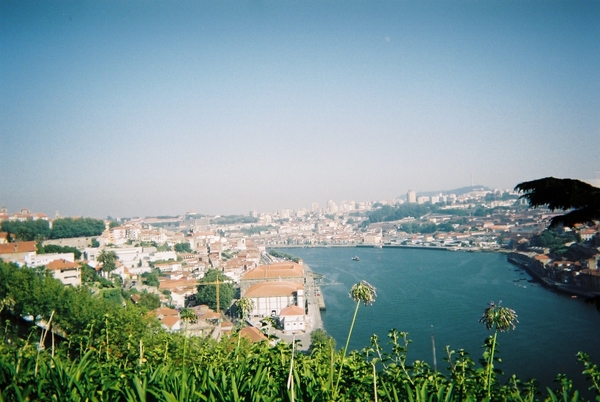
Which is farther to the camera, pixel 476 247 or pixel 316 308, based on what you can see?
pixel 476 247

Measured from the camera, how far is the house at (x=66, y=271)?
8.35 metres

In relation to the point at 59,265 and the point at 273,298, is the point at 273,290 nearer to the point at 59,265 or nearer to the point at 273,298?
the point at 273,298

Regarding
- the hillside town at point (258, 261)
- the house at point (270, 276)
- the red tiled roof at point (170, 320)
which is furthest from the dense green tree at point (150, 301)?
the house at point (270, 276)

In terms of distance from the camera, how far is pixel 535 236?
14492 millimetres

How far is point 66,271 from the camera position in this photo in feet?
28.2

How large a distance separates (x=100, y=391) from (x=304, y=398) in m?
0.44

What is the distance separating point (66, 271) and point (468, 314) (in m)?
8.03

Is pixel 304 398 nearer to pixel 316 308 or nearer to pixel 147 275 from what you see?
pixel 316 308

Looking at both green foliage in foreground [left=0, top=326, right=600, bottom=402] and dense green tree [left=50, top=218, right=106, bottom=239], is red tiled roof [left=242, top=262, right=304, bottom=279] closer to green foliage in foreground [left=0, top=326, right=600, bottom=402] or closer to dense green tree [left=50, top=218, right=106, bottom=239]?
dense green tree [left=50, top=218, right=106, bottom=239]

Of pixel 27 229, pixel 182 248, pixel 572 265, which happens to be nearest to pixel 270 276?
pixel 27 229

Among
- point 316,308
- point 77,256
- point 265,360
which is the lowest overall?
point 316,308

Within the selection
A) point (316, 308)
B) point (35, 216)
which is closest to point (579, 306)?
point (316, 308)

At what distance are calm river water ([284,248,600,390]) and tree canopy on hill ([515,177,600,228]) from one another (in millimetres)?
3973

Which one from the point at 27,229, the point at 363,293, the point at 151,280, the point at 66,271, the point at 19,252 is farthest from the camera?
the point at 27,229
